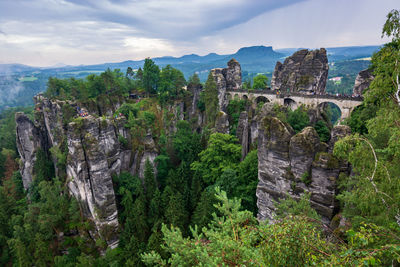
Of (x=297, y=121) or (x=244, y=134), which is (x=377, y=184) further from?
(x=297, y=121)

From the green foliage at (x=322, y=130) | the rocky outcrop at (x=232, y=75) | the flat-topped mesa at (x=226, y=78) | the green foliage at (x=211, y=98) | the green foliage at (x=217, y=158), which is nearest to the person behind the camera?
the green foliage at (x=217, y=158)

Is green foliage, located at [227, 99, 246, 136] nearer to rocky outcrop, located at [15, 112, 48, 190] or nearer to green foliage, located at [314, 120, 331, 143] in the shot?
green foliage, located at [314, 120, 331, 143]

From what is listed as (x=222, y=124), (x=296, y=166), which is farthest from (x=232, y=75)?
(x=296, y=166)

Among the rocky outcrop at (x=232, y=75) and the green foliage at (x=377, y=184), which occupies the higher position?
the rocky outcrop at (x=232, y=75)

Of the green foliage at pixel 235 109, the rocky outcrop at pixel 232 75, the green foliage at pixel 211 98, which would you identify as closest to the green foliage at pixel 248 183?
the green foliage at pixel 235 109

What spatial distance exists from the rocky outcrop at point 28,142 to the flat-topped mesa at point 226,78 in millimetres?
34869

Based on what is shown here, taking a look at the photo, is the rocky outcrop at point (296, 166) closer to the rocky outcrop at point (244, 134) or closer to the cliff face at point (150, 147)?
the cliff face at point (150, 147)

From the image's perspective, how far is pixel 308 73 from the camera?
130 ft

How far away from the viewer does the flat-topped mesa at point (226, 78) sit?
44269 mm

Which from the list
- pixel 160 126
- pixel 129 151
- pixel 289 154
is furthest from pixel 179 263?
pixel 160 126

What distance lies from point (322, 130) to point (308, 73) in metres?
13.6

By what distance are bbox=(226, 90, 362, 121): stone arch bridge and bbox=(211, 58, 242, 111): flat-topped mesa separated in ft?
7.21

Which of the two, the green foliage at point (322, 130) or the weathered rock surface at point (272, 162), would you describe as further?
the green foliage at point (322, 130)

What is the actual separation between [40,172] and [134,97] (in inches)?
854
